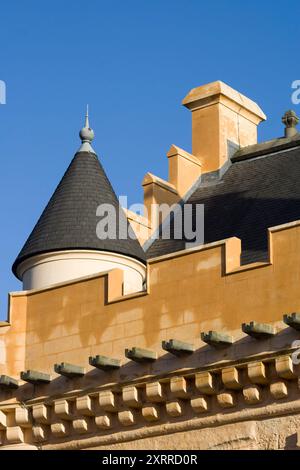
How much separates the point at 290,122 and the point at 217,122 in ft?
4.71

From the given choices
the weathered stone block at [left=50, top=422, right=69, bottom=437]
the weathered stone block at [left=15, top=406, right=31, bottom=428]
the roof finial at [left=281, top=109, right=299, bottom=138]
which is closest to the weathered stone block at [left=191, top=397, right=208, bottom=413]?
the weathered stone block at [left=50, top=422, right=69, bottom=437]

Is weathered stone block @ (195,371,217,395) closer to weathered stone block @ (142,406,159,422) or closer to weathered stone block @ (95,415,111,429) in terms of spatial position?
weathered stone block @ (142,406,159,422)

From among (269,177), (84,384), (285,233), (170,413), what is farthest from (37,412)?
(269,177)

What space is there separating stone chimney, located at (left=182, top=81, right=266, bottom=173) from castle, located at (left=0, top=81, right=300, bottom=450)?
2.19 m

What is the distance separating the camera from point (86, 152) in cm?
2567

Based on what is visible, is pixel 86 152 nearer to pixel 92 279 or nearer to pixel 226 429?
pixel 92 279

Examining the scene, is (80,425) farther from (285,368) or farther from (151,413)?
(285,368)

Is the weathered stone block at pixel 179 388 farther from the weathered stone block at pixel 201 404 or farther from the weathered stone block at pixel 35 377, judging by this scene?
the weathered stone block at pixel 35 377

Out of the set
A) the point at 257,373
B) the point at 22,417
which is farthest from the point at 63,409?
the point at 257,373

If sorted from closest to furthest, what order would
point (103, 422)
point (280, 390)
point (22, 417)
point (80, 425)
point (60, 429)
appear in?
point (280, 390), point (103, 422), point (80, 425), point (60, 429), point (22, 417)

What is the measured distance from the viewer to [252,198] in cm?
2572

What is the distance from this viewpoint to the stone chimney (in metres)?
28.8

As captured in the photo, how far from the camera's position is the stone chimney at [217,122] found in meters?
28.8

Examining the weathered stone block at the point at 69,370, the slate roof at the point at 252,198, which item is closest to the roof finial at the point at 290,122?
the slate roof at the point at 252,198
